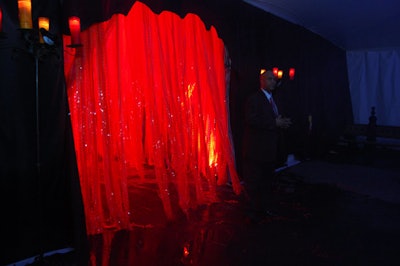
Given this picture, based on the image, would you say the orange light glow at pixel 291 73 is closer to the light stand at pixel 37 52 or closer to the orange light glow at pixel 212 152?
the orange light glow at pixel 212 152

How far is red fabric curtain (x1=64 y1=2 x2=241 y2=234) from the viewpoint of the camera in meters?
2.85

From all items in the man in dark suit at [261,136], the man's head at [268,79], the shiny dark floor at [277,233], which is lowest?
the shiny dark floor at [277,233]

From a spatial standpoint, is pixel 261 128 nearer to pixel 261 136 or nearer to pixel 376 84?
pixel 261 136

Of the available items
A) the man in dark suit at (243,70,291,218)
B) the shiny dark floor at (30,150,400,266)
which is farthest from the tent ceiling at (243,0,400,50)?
the shiny dark floor at (30,150,400,266)

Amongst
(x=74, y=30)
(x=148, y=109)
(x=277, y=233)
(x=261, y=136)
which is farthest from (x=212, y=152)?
(x=74, y=30)

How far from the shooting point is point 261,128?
3184mm

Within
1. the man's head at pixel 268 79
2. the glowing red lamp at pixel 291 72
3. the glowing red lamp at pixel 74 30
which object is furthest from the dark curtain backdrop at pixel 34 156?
the glowing red lamp at pixel 291 72

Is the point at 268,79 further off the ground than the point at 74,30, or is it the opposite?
the point at 74,30

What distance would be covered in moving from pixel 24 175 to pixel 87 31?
1330mm

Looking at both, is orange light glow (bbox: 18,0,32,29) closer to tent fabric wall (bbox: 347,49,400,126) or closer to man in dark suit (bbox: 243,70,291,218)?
man in dark suit (bbox: 243,70,291,218)

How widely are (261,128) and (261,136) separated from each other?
0.09 meters

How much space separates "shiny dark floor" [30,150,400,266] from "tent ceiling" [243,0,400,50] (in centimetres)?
289

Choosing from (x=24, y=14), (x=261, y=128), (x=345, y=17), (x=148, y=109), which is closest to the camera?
(x=24, y=14)

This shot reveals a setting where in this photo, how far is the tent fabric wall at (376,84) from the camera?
27.1 feet
